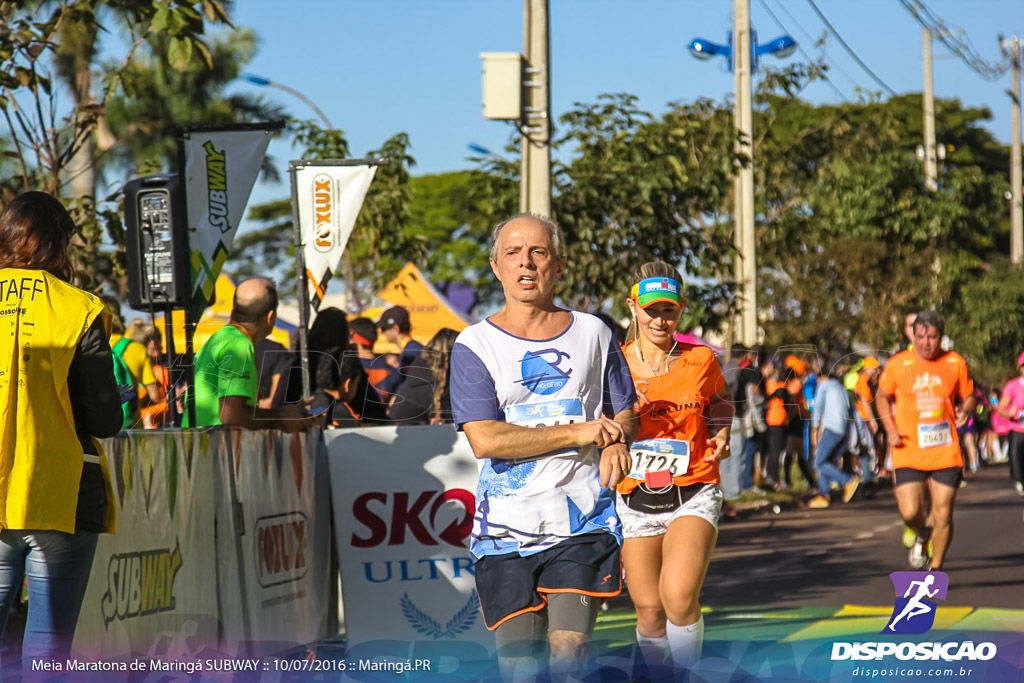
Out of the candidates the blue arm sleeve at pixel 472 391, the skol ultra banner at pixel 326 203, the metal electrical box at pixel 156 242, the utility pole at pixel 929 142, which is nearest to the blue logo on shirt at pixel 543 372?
the blue arm sleeve at pixel 472 391

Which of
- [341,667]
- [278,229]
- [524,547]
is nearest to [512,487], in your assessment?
[524,547]

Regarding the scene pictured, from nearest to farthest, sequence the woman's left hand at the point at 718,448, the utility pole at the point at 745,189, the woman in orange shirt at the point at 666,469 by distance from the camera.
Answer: the woman in orange shirt at the point at 666,469 < the woman's left hand at the point at 718,448 < the utility pole at the point at 745,189

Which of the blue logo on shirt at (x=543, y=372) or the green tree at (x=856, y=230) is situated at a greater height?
the green tree at (x=856, y=230)

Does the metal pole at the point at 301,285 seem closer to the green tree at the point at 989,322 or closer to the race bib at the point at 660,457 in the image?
the race bib at the point at 660,457

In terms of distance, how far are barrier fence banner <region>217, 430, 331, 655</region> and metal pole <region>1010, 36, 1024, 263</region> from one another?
39.5m

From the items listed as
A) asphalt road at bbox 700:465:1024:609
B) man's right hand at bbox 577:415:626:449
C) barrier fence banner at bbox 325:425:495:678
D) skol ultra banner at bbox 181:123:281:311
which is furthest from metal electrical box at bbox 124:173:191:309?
asphalt road at bbox 700:465:1024:609

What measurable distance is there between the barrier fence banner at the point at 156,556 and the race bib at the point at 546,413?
1.75 metres

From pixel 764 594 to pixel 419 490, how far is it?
3.26 meters

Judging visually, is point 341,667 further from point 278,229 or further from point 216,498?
point 278,229

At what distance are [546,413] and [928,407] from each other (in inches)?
238

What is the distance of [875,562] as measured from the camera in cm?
1222

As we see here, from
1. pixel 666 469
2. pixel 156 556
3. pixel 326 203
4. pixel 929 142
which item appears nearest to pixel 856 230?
pixel 929 142

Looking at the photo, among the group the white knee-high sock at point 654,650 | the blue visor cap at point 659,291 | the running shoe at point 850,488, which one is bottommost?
the running shoe at point 850,488

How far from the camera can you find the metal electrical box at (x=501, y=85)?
11633 millimetres
